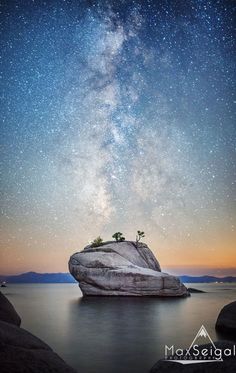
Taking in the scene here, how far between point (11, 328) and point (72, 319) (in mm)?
17467

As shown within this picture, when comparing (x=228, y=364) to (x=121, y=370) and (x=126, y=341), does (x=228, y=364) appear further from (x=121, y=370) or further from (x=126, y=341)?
(x=126, y=341)

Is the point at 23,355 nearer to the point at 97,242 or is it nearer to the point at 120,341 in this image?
the point at 120,341

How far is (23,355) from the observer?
595 centimetres

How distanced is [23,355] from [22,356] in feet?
0.14

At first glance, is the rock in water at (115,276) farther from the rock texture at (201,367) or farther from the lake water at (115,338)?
the rock texture at (201,367)

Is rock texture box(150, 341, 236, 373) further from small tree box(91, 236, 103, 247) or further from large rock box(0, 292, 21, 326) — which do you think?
small tree box(91, 236, 103, 247)

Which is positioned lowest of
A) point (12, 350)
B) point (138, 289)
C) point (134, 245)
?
point (138, 289)

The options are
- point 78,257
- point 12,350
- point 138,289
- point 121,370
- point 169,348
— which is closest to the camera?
point 12,350

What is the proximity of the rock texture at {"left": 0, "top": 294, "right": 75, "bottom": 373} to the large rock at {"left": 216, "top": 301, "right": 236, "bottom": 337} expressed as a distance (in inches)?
446

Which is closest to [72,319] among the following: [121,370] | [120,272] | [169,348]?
[169,348]

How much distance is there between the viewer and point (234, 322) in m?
15.3

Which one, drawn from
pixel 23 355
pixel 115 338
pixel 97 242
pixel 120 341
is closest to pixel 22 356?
pixel 23 355

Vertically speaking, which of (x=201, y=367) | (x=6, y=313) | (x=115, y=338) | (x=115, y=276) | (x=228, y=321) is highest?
(x=6, y=313)

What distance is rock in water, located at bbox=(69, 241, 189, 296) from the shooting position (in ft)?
150
